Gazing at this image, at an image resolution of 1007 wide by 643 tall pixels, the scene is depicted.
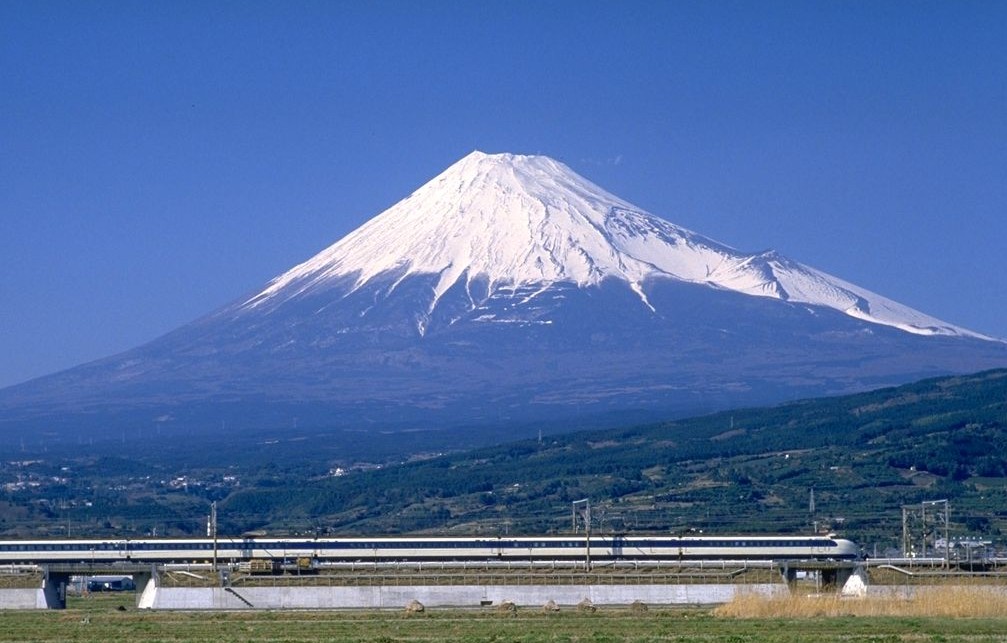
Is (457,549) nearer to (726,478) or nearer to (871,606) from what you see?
(871,606)

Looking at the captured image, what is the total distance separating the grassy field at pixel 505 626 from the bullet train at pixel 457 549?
78.8ft

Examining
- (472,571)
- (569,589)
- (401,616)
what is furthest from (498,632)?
(472,571)

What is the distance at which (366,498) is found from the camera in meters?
152

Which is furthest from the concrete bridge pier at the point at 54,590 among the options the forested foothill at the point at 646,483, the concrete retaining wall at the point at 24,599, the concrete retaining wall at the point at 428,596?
the forested foothill at the point at 646,483

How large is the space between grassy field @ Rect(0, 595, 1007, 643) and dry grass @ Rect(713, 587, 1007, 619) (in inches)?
5.2

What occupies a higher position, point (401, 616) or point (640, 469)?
point (640, 469)

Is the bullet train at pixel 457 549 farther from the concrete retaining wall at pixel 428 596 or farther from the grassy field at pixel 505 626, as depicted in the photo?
the grassy field at pixel 505 626

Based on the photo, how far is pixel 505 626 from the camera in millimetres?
52344

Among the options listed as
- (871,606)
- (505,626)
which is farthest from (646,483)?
(505,626)

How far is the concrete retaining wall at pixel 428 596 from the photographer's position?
2763 inches

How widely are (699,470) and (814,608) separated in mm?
94486

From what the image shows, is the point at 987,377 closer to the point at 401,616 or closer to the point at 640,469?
the point at 640,469

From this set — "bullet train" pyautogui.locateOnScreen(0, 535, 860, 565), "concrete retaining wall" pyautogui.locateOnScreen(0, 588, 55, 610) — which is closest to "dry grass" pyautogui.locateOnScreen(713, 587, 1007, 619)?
"concrete retaining wall" pyautogui.locateOnScreen(0, 588, 55, 610)

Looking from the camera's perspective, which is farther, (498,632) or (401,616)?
(401,616)
